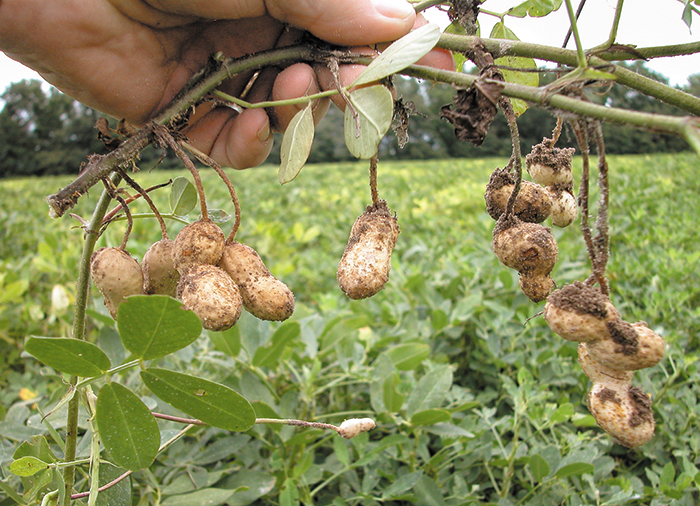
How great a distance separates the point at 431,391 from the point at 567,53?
75 cm

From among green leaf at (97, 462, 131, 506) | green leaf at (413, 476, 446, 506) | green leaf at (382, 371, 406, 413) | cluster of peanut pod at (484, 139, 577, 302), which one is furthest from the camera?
green leaf at (382, 371, 406, 413)

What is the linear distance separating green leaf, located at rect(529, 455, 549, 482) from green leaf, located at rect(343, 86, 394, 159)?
2.34 ft

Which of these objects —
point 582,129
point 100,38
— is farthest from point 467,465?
point 100,38

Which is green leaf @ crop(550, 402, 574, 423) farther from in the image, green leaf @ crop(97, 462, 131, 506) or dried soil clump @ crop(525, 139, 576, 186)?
green leaf @ crop(97, 462, 131, 506)

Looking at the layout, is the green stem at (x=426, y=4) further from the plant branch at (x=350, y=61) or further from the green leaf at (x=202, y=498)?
the green leaf at (x=202, y=498)

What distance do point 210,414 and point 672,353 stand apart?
119 centimetres

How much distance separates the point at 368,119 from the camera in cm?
64

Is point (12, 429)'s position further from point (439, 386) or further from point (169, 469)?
point (439, 386)

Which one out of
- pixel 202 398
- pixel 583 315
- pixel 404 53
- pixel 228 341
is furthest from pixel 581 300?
pixel 228 341

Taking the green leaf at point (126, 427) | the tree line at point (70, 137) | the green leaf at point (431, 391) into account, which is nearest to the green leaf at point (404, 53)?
the green leaf at point (126, 427)

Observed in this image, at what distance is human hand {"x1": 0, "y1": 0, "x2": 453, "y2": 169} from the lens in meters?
0.87

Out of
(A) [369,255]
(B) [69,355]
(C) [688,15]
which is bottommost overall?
(B) [69,355]

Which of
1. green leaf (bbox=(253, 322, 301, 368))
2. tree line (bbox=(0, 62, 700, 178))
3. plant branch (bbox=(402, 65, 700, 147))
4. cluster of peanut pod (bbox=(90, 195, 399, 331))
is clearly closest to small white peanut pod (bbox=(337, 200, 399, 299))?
cluster of peanut pod (bbox=(90, 195, 399, 331))

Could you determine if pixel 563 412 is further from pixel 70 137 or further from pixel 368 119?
pixel 70 137
